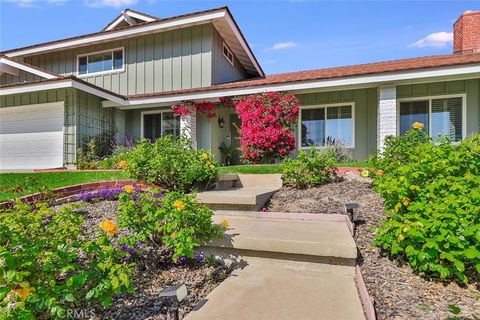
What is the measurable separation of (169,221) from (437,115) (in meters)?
9.55

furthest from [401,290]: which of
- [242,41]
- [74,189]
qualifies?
[242,41]

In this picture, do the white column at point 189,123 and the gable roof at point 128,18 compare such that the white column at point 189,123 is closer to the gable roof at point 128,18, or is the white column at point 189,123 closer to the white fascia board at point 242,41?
the white fascia board at point 242,41

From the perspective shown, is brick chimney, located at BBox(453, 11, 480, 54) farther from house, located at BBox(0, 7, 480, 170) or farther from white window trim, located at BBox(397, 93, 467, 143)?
white window trim, located at BBox(397, 93, 467, 143)

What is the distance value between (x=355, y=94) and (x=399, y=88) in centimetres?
131

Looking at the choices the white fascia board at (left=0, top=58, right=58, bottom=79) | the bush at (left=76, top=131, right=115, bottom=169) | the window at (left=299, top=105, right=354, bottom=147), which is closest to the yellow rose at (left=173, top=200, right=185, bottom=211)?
the bush at (left=76, top=131, right=115, bottom=169)

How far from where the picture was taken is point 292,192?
16.7 feet

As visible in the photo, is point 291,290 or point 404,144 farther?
point 404,144

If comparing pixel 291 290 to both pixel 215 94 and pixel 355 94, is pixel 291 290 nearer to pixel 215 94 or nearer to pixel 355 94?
pixel 215 94

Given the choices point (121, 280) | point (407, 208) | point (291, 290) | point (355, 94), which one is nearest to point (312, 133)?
point (355, 94)

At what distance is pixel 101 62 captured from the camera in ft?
Answer: 38.6

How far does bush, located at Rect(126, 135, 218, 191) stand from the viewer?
15.3 ft

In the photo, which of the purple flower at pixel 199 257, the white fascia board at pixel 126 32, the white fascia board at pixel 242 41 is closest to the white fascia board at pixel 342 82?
the white fascia board at pixel 126 32

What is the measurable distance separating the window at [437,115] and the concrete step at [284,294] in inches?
327

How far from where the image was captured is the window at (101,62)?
11.5 meters
